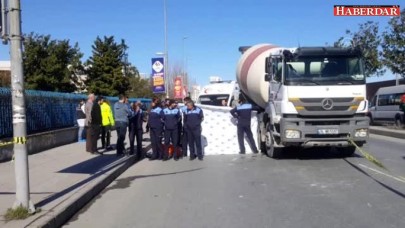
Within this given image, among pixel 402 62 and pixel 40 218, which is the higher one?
pixel 402 62

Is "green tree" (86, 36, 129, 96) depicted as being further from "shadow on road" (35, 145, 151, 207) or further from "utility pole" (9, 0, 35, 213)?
"utility pole" (9, 0, 35, 213)

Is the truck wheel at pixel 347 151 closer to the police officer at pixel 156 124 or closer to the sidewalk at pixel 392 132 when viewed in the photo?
the police officer at pixel 156 124

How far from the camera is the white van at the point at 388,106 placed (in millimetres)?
27469

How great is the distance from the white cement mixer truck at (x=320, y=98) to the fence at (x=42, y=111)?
7065mm

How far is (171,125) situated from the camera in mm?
15008

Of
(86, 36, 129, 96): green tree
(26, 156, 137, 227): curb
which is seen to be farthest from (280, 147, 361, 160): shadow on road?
(86, 36, 129, 96): green tree

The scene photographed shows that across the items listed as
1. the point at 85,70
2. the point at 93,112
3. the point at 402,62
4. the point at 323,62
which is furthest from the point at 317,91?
the point at 85,70

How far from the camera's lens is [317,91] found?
43.0 feet

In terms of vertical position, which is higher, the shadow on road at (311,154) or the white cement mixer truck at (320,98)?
the white cement mixer truck at (320,98)

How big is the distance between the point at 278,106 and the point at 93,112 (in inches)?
206

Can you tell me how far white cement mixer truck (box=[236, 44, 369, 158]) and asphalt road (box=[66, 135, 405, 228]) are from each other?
0.69 metres

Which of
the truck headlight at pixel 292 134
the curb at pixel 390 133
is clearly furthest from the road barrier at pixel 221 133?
the curb at pixel 390 133

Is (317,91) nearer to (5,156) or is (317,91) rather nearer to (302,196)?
(302,196)

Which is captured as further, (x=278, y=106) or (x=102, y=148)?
(x=102, y=148)
